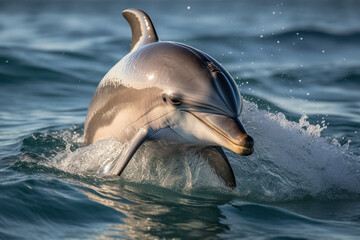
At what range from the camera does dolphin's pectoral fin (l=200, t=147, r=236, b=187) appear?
685cm

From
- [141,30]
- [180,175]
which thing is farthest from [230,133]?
[141,30]

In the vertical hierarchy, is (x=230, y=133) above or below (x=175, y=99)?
below

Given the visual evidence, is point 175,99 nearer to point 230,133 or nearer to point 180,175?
point 230,133

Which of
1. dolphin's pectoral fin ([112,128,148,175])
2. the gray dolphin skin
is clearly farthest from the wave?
dolphin's pectoral fin ([112,128,148,175])

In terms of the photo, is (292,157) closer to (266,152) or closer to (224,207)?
(266,152)

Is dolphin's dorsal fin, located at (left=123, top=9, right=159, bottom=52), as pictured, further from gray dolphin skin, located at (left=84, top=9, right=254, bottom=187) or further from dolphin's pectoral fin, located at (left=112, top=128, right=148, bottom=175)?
dolphin's pectoral fin, located at (left=112, top=128, right=148, bottom=175)

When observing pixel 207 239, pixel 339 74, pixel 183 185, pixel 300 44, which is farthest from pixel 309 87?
pixel 207 239

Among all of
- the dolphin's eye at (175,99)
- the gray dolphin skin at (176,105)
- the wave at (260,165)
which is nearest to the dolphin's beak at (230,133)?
the gray dolphin skin at (176,105)

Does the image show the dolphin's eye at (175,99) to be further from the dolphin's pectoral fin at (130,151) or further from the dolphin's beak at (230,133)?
the dolphin's pectoral fin at (130,151)

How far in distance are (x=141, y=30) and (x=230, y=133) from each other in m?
2.80

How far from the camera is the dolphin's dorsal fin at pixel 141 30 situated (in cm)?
779

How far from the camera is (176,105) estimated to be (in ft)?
20.3

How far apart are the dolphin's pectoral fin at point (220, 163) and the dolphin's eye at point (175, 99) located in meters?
0.89

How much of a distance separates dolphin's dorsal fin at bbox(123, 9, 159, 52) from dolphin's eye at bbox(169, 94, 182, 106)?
5.74ft
